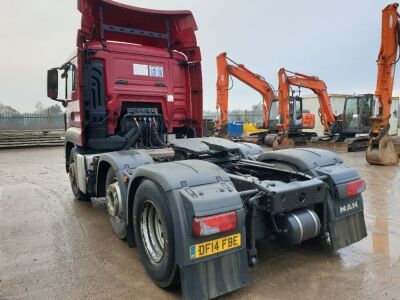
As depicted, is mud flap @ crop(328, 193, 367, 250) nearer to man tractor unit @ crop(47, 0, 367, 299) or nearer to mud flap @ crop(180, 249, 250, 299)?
man tractor unit @ crop(47, 0, 367, 299)

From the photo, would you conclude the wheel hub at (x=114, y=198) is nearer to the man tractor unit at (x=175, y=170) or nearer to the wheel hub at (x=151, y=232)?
the man tractor unit at (x=175, y=170)

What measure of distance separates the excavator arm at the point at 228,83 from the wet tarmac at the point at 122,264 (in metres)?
13.0

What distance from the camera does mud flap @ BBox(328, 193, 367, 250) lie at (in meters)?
3.45

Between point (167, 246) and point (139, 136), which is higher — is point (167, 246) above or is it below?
below

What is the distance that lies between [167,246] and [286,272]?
4.19ft

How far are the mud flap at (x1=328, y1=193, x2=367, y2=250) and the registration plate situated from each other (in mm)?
1218

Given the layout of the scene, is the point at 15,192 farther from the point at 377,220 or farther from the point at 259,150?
the point at 377,220

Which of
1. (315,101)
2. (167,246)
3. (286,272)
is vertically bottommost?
(286,272)

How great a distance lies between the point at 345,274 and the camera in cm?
324

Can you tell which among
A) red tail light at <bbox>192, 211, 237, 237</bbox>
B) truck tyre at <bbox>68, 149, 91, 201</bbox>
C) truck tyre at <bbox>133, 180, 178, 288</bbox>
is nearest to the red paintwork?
truck tyre at <bbox>68, 149, 91, 201</bbox>

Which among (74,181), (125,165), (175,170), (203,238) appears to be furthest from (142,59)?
(203,238)

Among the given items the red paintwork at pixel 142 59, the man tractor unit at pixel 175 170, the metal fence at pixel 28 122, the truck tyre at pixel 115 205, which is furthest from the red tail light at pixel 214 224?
the metal fence at pixel 28 122

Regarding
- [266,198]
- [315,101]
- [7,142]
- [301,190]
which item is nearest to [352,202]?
[301,190]

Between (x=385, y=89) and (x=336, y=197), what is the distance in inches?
354
